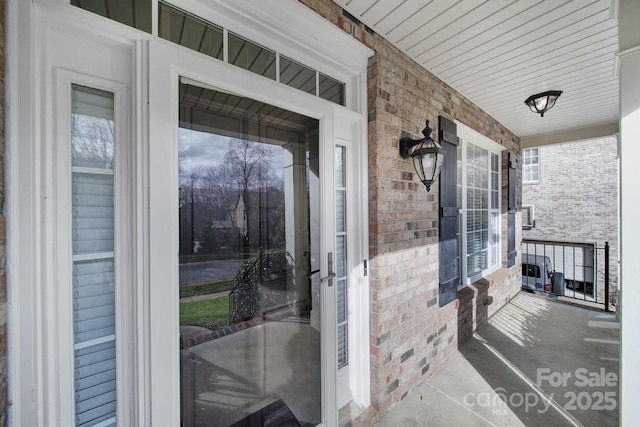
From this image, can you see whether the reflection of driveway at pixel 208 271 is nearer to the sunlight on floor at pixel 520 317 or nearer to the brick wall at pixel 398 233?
the brick wall at pixel 398 233

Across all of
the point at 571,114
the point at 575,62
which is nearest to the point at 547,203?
the point at 571,114

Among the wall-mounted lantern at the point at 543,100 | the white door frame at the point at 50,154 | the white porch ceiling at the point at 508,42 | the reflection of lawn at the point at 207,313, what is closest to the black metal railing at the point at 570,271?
the wall-mounted lantern at the point at 543,100

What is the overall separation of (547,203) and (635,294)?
10.8 meters

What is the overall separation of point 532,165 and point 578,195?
1800mm

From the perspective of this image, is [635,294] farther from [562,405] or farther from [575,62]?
[575,62]

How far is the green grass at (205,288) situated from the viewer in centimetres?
123

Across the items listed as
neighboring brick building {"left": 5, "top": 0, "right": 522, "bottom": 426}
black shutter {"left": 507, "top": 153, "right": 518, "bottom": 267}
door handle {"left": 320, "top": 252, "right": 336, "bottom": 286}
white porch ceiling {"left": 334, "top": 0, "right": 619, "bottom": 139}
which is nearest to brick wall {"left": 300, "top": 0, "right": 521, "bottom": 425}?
neighboring brick building {"left": 5, "top": 0, "right": 522, "bottom": 426}

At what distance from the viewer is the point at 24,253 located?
896 millimetres

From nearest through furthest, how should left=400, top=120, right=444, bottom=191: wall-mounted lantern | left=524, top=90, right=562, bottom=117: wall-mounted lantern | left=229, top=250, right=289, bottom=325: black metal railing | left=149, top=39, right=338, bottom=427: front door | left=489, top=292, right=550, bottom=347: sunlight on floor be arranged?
left=149, top=39, right=338, bottom=427: front door < left=229, top=250, right=289, bottom=325: black metal railing < left=400, top=120, right=444, bottom=191: wall-mounted lantern < left=524, top=90, right=562, bottom=117: wall-mounted lantern < left=489, top=292, right=550, bottom=347: sunlight on floor

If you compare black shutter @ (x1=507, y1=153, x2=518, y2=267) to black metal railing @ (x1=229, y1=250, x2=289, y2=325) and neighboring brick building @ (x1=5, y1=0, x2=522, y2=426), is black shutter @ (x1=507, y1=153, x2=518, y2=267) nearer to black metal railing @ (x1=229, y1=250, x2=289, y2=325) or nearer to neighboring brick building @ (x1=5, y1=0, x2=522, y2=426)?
neighboring brick building @ (x1=5, y1=0, x2=522, y2=426)

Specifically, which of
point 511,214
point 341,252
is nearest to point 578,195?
point 511,214

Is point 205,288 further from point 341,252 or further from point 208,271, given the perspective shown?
point 341,252

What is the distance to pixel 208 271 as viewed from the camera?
1.31 metres

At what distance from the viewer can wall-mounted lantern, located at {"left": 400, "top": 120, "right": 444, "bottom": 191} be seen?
202 cm
